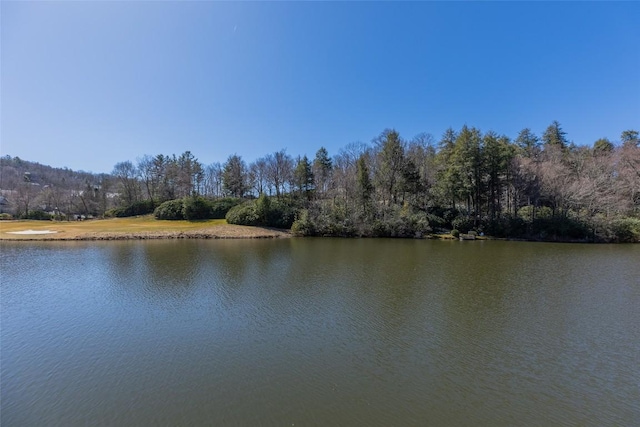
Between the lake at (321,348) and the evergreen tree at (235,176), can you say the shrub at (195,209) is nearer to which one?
the evergreen tree at (235,176)

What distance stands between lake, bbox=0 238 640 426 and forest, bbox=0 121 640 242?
20.6 m

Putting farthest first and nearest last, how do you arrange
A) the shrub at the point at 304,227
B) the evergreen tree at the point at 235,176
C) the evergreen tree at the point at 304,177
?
the evergreen tree at the point at 235,176 < the evergreen tree at the point at 304,177 < the shrub at the point at 304,227

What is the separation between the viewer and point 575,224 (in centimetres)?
3453

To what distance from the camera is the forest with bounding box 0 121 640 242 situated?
3684cm

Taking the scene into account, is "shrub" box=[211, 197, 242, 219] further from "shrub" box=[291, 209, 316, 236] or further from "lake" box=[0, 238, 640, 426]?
"lake" box=[0, 238, 640, 426]

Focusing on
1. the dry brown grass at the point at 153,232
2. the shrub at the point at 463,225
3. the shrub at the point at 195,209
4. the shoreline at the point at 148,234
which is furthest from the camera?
the shrub at the point at 195,209

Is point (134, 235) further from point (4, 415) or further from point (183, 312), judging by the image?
point (4, 415)

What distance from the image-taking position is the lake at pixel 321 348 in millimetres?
6242

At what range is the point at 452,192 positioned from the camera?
41.0 metres

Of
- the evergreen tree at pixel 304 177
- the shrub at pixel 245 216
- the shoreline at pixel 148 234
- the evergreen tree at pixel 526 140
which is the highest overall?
the evergreen tree at pixel 526 140

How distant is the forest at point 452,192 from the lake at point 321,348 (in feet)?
67.6

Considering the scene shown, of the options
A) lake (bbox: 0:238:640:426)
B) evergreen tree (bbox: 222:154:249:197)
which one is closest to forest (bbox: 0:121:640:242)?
evergreen tree (bbox: 222:154:249:197)

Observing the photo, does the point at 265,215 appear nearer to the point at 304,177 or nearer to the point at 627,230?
the point at 304,177

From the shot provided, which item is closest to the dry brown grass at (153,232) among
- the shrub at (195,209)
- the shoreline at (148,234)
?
the shoreline at (148,234)
